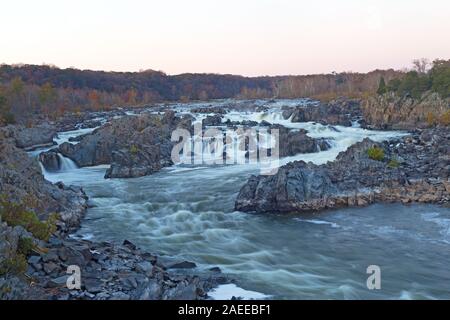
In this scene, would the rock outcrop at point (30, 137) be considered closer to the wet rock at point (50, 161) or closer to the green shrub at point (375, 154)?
Answer: the wet rock at point (50, 161)

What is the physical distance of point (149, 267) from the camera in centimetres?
1157

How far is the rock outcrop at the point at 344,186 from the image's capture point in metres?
18.6

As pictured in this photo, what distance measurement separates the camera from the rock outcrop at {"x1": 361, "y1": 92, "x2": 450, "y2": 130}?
38516 mm

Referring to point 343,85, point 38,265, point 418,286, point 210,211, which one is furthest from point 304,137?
point 343,85

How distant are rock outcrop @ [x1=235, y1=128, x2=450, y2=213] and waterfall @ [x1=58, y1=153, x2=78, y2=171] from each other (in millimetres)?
14385

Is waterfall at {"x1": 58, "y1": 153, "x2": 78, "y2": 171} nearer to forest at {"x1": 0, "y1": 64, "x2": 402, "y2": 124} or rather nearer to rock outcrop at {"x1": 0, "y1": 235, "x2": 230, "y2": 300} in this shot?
rock outcrop at {"x1": 0, "y1": 235, "x2": 230, "y2": 300}

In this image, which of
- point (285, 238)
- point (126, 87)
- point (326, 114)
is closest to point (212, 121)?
point (326, 114)

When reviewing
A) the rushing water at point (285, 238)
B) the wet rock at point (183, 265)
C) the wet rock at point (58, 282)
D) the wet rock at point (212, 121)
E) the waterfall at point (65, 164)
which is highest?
the wet rock at point (212, 121)

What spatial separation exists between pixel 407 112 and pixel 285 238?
30.4 m

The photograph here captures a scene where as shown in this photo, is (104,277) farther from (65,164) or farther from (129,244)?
(65,164)

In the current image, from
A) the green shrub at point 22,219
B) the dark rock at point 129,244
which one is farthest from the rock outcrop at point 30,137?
the green shrub at point 22,219

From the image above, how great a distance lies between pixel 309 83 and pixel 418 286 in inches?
3698

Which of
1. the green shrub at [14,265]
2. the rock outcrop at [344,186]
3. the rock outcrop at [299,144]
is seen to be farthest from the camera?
the rock outcrop at [299,144]

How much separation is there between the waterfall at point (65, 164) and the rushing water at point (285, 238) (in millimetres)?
6905
